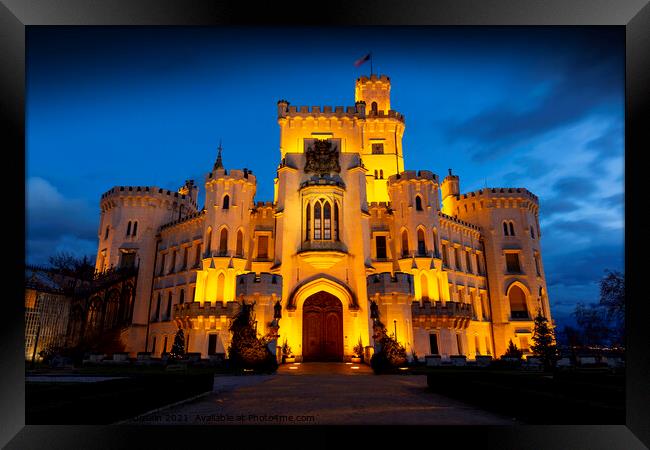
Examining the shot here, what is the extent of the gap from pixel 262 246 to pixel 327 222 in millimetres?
7335

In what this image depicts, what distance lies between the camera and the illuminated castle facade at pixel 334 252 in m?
32.2

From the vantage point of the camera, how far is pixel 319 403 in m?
12.0

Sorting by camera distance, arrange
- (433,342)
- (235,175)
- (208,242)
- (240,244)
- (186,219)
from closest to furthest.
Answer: (433,342), (208,242), (240,244), (235,175), (186,219)

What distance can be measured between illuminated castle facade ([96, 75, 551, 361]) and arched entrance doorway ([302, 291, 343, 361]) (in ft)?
0.26

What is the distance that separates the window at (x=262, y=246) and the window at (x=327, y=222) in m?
6.63

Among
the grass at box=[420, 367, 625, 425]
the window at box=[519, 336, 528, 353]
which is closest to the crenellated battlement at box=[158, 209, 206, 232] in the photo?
the grass at box=[420, 367, 625, 425]

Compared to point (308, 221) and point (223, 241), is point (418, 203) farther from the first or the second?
point (223, 241)

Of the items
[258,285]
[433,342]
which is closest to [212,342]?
[258,285]

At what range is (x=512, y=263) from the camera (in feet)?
149

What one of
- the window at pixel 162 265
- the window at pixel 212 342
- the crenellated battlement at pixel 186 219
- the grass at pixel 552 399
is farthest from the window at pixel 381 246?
the grass at pixel 552 399
